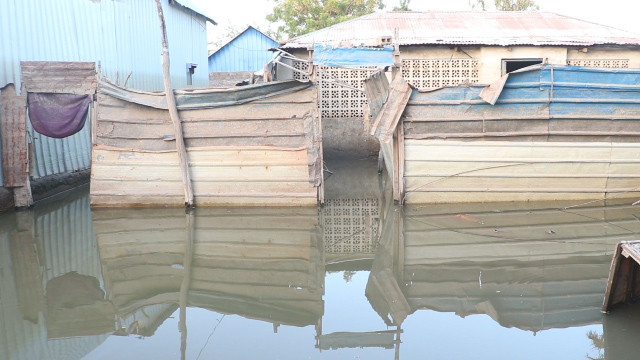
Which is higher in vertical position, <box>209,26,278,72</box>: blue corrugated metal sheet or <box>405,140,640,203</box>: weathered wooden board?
<box>209,26,278,72</box>: blue corrugated metal sheet

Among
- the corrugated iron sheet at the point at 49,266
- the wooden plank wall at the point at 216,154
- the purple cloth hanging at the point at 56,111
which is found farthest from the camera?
the purple cloth hanging at the point at 56,111

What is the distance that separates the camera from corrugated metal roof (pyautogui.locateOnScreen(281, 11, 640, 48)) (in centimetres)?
1297

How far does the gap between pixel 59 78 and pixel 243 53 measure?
58.9ft

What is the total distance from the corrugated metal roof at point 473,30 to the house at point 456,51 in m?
0.02

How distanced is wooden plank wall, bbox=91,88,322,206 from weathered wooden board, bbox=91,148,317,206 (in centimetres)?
2

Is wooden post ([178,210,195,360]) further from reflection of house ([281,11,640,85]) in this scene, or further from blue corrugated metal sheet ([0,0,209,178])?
reflection of house ([281,11,640,85])

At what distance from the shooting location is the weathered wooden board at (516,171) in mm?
8578

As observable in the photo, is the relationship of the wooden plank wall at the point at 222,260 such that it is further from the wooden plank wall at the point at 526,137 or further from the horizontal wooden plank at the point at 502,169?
the wooden plank wall at the point at 526,137

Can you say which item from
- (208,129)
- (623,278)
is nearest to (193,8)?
(208,129)

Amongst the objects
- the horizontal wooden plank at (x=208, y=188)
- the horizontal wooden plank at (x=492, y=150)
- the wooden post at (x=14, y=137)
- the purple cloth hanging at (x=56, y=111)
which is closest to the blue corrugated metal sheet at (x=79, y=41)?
the wooden post at (x=14, y=137)

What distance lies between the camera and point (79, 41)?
469 inches

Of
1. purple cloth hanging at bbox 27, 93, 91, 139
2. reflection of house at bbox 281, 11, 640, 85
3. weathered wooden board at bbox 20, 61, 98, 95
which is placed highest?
reflection of house at bbox 281, 11, 640, 85

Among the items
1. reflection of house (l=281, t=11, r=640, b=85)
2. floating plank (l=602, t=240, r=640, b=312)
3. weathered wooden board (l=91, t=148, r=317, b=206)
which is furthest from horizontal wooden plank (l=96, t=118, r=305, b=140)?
floating plank (l=602, t=240, r=640, b=312)

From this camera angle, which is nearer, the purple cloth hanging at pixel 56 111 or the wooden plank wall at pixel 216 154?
the wooden plank wall at pixel 216 154
